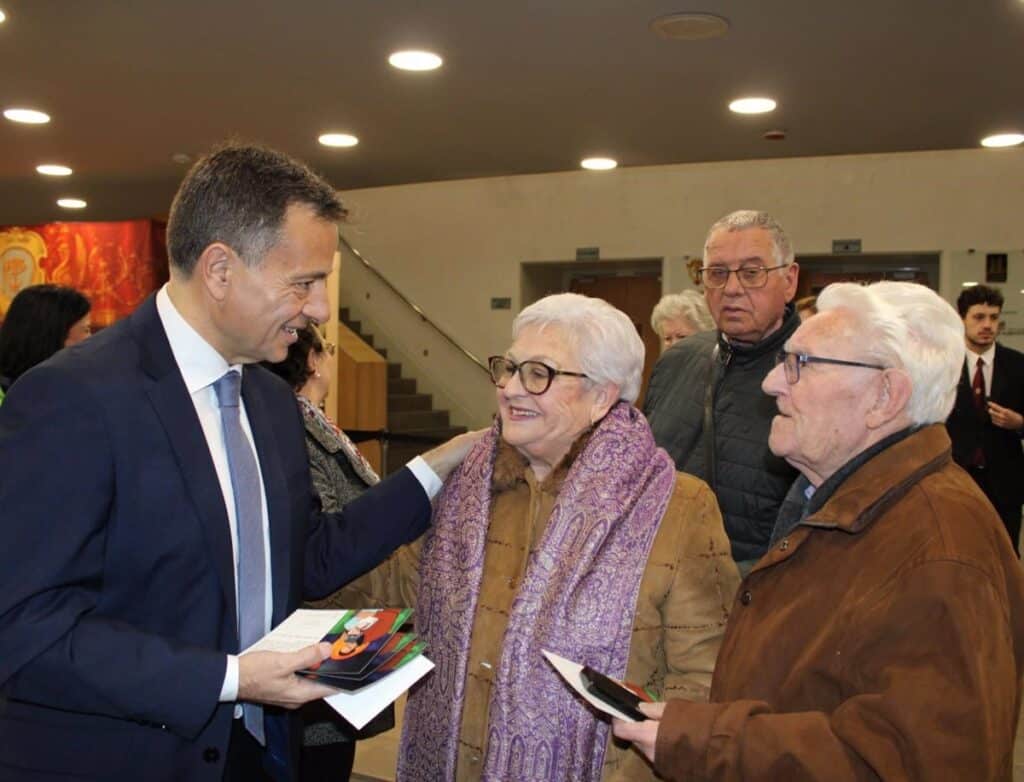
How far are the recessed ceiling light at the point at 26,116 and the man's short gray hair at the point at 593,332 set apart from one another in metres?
4.44

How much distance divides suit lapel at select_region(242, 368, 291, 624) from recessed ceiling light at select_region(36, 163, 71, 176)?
19.4ft

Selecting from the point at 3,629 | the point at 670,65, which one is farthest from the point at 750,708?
the point at 670,65

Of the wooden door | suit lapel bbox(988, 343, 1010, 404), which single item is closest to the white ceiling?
suit lapel bbox(988, 343, 1010, 404)

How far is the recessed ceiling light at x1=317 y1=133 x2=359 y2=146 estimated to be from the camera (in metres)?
5.98

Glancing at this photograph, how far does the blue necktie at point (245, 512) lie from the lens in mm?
1769

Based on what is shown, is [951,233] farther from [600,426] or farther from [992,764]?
[992,764]

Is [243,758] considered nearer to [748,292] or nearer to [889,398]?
[889,398]

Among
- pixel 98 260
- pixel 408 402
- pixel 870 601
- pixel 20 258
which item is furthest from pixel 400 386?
pixel 870 601

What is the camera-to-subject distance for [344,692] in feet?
5.53

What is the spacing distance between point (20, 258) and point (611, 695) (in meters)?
9.21

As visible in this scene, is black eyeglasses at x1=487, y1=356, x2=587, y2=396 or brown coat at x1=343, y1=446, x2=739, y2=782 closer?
brown coat at x1=343, y1=446, x2=739, y2=782

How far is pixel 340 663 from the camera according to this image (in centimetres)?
162

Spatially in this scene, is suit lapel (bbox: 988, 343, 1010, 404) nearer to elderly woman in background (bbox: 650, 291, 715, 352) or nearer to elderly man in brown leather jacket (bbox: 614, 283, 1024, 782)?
elderly woman in background (bbox: 650, 291, 715, 352)

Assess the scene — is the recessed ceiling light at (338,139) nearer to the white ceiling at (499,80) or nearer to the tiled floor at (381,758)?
the white ceiling at (499,80)
